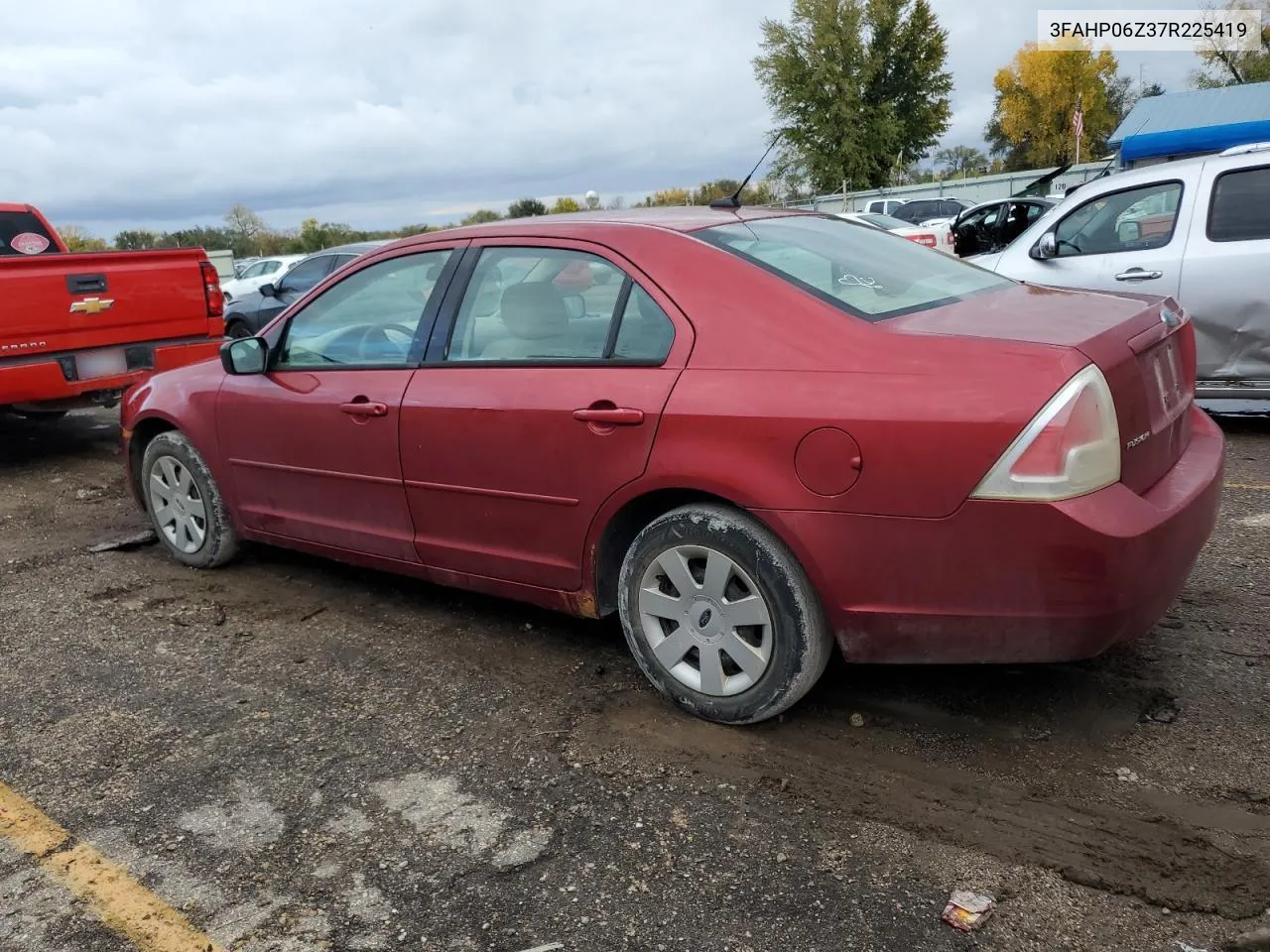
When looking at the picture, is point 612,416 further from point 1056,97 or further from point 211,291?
point 1056,97

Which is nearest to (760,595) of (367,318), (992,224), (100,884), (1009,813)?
(1009,813)

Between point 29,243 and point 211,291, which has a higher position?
point 29,243

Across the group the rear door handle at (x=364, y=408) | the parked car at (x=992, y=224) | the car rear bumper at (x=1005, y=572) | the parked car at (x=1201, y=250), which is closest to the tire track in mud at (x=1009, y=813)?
the car rear bumper at (x=1005, y=572)

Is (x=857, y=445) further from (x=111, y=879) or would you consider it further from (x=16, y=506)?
(x=16, y=506)

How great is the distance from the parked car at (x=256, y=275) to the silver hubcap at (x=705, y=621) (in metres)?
19.7

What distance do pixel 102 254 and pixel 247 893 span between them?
5775 millimetres

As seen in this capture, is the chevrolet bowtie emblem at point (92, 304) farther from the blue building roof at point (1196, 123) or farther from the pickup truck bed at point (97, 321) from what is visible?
the blue building roof at point (1196, 123)

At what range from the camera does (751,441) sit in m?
2.88

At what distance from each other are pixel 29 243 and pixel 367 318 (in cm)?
680

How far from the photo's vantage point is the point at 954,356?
2695 millimetres

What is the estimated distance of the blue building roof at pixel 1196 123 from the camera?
2136 centimetres

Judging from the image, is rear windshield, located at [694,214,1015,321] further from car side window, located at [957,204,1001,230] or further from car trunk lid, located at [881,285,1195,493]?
car side window, located at [957,204,1001,230]

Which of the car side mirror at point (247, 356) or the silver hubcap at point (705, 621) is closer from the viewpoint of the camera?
the silver hubcap at point (705, 621)

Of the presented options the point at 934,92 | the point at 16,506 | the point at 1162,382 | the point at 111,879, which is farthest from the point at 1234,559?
the point at 934,92
